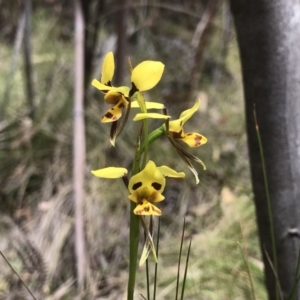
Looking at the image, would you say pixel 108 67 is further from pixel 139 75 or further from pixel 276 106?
pixel 276 106

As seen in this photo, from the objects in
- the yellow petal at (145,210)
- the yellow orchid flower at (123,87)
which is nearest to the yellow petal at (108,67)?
the yellow orchid flower at (123,87)

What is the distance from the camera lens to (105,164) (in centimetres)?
146

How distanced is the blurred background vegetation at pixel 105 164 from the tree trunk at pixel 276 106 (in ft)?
0.23

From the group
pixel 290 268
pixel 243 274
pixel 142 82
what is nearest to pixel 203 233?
pixel 243 274

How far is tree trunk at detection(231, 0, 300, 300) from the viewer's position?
60 centimetres

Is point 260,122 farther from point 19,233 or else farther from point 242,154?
point 242,154

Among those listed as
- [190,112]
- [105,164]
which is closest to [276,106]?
[190,112]

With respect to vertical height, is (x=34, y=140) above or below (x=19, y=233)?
above

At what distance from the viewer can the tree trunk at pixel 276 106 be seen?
60 cm

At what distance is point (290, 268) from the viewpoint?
66cm

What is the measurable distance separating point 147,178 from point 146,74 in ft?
0.27

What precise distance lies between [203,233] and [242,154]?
469mm

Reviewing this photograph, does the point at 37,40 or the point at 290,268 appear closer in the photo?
the point at 290,268

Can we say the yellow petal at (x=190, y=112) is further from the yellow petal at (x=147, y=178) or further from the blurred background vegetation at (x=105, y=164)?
the blurred background vegetation at (x=105, y=164)
